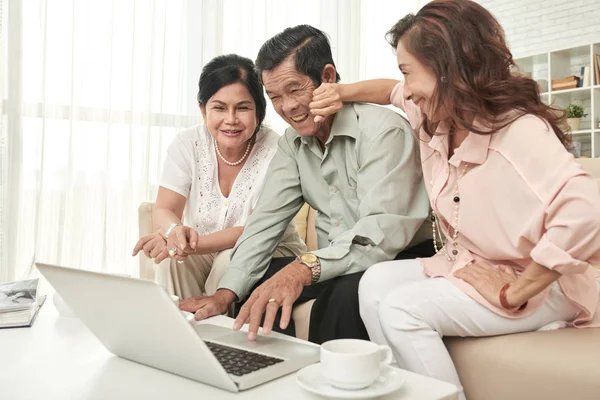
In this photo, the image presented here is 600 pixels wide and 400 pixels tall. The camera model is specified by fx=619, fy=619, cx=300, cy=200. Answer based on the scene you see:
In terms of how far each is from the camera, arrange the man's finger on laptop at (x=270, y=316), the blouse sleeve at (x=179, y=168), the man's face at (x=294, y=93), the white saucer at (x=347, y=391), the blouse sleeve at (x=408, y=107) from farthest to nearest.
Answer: the blouse sleeve at (x=179, y=168)
the man's face at (x=294, y=93)
the blouse sleeve at (x=408, y=107)
the man's finger on laptop at (x=270, y=316)
the white saucer at (x=347, y=391)

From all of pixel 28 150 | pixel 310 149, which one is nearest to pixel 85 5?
pixel 28 150

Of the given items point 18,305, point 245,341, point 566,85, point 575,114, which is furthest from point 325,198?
point 566,85

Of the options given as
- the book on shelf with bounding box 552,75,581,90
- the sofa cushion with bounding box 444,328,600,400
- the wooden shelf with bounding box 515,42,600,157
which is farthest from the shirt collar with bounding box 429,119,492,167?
the book on shelf with bounding box 552,75,581,90

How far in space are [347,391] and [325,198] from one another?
0.95m

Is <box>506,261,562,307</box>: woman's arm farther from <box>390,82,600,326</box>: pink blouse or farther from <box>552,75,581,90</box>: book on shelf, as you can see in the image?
<box>552,75,581,90</box>: book on shelf

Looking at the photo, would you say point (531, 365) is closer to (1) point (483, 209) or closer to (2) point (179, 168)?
(1) point (483, 209)

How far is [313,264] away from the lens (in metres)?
1.39

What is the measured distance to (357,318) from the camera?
1393 millimetres

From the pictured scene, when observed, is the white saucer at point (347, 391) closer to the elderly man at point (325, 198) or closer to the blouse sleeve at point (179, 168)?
the elderly man at point (325, 198)

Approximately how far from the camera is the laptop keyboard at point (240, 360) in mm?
913

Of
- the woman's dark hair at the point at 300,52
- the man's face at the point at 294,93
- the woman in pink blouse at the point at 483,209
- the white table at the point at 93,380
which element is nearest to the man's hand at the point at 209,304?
the white table at the point at 93,380

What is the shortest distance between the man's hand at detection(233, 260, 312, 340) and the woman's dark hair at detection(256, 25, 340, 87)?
1.83 ft

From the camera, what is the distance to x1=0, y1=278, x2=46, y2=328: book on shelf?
4.18 feet

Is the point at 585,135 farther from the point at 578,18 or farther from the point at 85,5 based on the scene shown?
the point at 85,5
